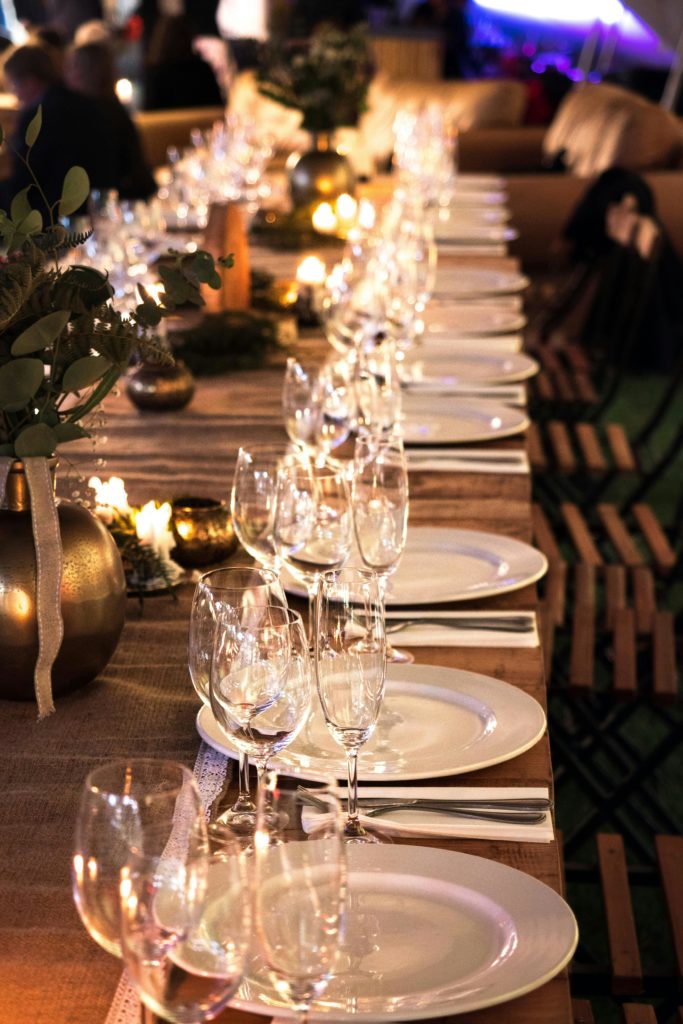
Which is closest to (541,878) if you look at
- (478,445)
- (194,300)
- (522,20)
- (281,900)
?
(281,900)

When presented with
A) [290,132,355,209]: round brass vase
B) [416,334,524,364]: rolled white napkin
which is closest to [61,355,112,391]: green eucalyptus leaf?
[416,334,524,364]: rolled white napkin

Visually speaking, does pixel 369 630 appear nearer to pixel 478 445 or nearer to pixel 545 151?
pixel 478 445

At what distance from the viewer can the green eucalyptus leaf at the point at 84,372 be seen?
1.42 meters

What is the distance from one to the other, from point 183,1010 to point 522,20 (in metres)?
15.8

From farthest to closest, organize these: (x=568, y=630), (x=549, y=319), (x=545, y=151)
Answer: (x=545, y=151)
(x=549, y=319)
(x=568, y=630)

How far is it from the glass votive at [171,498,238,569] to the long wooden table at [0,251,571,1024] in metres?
0.06

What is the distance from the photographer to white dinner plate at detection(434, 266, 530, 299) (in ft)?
12.4

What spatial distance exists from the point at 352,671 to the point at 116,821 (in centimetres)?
36

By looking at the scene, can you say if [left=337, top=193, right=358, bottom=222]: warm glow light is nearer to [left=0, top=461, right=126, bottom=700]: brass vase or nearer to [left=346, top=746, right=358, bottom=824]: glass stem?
[left=0, top=461, right=126, bottom=700]: brass vase

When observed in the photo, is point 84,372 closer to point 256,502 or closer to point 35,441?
point 35,441

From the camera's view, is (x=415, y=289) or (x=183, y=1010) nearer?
(x=183, y=1010)

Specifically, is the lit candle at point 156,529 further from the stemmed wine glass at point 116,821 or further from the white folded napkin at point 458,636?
A: the stemmed wine glass at point 116,821

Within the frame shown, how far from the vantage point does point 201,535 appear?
186 centimetres

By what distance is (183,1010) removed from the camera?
2.92ft
